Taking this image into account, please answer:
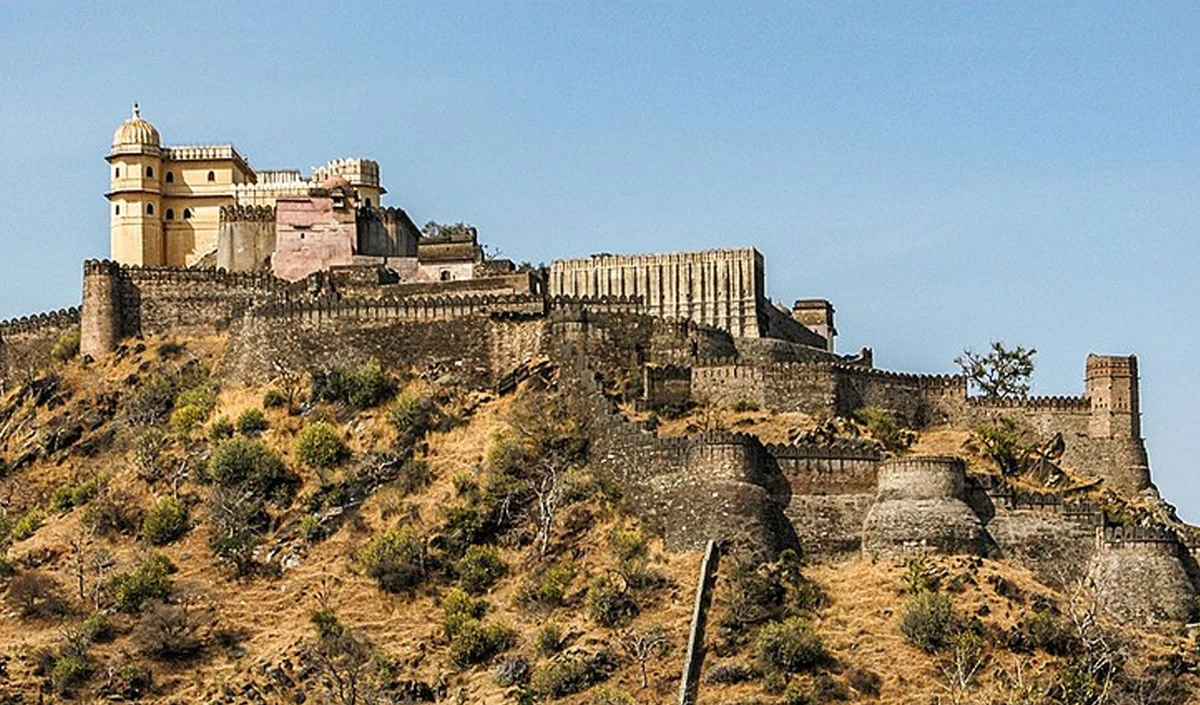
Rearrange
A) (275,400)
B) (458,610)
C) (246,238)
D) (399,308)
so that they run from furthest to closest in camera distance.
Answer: (246,238) → (399,308) → (275,400) → (458,610)

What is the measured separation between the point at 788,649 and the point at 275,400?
20.5m

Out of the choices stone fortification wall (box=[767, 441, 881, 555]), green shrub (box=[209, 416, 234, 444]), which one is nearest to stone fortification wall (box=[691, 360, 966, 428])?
stone fortification wall (box=[767, 441, 881, 555])

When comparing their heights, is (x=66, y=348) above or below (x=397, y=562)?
above

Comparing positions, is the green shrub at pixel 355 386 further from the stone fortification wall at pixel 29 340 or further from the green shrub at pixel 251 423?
the stone fortification wall at pixel 29 340

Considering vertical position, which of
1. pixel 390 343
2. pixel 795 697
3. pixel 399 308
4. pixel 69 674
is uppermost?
pixel 399 308

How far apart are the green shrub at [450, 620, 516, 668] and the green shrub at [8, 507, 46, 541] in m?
14.7

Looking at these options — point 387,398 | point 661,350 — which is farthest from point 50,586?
point 661,350

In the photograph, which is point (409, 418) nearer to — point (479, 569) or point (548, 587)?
Answer: point (479, 569)

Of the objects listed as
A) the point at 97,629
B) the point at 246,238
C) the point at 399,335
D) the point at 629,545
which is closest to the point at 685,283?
the point at 399,335

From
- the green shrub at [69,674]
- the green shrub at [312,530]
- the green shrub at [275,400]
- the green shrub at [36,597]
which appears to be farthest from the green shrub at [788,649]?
the green shrub at [275,400]

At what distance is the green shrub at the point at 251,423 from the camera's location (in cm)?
8006

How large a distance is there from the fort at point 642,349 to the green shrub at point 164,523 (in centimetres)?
730

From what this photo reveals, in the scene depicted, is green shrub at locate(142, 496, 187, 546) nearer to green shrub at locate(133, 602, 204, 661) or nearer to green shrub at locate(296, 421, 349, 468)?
green shrub at locate(296, 421, 349, 468)

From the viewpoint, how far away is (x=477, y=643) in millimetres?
69625
